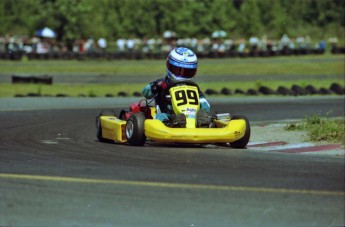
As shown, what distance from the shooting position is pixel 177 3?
87.6m

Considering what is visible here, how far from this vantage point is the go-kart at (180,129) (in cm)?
1137

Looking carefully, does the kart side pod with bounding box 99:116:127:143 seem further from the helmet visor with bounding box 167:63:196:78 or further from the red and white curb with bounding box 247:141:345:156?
the red and white curb with bounding box 247:141:345:156

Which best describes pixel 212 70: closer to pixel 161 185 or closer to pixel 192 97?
pixel 192 97

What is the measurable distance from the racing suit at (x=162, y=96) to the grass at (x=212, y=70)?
19616 mm

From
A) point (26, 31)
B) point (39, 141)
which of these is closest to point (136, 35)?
point (26, 31)

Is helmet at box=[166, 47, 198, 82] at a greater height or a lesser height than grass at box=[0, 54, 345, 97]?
greater

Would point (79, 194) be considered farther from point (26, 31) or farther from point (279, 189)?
point (26, 31)

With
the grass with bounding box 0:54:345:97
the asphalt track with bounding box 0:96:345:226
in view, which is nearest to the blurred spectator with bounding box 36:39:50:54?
the grass with bounding box 0:54:345:97

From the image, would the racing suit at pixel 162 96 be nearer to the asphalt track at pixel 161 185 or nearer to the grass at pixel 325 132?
the asphalt track at pixel 161 185

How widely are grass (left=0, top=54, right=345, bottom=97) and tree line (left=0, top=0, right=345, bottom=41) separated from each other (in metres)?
4.81

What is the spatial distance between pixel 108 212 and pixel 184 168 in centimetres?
246

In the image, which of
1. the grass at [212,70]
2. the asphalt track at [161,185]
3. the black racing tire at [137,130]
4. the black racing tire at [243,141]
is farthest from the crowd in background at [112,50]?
the asphalt track at [161,185]

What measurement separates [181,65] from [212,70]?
3541 centimetres

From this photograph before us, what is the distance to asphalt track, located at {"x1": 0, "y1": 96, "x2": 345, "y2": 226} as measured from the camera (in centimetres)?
662
